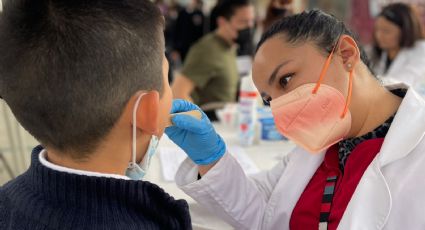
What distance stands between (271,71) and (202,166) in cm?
31

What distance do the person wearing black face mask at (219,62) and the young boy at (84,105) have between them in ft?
5.94

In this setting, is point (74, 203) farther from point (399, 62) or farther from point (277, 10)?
point (399, 62)

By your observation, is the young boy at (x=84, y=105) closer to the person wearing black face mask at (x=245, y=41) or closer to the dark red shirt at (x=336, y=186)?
the dark red shirt at (x=336, y=186)

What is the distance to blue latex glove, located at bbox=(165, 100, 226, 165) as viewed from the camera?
100 cm

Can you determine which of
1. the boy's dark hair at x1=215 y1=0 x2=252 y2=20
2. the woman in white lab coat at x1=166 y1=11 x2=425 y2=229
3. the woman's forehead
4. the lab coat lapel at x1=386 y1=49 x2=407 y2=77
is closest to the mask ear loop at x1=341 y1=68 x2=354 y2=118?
the woman in white lab coat at x1=166 y1=11 x2=425 y2=229

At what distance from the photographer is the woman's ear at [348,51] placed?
40.4 inches

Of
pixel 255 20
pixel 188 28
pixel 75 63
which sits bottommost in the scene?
pixel 188 28

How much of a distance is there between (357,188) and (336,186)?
4.4 inches

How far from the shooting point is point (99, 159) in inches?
27.6

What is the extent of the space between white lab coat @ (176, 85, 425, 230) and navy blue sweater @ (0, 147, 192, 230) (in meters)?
0.43

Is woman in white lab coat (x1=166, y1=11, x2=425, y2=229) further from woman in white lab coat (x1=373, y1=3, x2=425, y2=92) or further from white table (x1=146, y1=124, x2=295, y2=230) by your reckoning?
woman in white lab coat (x1=373, y1=3, x2=425, y2=92)

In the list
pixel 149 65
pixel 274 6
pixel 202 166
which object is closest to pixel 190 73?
pixel 274 6

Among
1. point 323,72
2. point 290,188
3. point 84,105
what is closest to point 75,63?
point 84,105

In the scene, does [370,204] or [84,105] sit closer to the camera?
[84,105]
